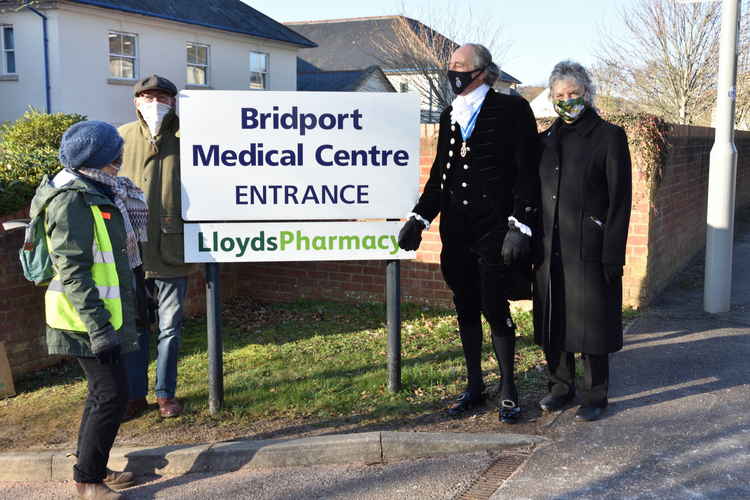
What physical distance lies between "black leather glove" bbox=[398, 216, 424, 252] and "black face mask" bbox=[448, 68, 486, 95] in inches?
31.1

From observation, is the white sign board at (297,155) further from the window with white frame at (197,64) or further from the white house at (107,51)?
the window with white frame at (197,64)

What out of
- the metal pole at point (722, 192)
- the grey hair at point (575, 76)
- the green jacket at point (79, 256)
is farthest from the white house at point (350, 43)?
the green jacket at point (79, 256)

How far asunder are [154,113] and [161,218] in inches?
24.2

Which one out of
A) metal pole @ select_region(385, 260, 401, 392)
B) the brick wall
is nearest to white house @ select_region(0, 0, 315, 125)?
the brick wall

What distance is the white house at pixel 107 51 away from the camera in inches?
835

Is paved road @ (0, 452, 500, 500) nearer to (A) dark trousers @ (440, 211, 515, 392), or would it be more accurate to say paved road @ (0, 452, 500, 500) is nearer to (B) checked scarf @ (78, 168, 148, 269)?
(A) dark trousers @ (440, 211, 515, 392)

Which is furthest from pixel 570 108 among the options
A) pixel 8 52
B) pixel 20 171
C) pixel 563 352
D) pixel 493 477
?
pixel 8 52

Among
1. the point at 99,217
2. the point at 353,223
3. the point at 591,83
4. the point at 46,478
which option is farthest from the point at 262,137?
the point at 46,478

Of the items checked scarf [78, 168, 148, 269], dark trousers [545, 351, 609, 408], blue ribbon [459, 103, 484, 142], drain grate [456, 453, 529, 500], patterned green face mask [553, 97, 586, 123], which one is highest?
patterned green face mask [553, 97, 586, 123]

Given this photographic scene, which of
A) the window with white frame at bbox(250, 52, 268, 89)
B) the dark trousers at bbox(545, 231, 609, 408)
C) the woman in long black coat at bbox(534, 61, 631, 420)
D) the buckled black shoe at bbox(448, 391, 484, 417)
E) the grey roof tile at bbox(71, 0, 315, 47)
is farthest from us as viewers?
the window with white frame at bbox(250, 52, 268, 89)

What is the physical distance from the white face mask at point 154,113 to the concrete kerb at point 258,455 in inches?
72.5

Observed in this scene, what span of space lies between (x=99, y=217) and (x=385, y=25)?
43.8 m

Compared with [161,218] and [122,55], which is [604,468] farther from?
[122,55]

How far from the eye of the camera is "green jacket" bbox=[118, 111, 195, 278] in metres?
4.75
